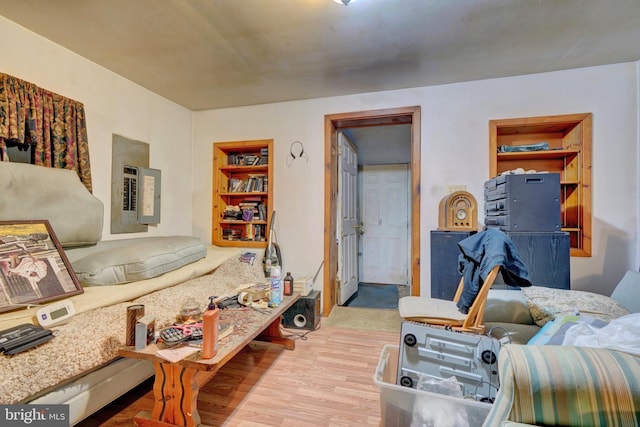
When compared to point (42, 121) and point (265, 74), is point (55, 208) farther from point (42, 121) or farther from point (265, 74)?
point (265, 74)

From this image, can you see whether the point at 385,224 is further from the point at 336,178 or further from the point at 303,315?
the point at 303,315

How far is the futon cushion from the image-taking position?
5.83ft

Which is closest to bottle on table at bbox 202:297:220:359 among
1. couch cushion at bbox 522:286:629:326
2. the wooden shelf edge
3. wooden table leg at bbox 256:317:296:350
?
wooden table leg at bbox 256:317:296:350

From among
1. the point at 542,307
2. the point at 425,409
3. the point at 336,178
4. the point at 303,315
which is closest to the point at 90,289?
the point at 303,315

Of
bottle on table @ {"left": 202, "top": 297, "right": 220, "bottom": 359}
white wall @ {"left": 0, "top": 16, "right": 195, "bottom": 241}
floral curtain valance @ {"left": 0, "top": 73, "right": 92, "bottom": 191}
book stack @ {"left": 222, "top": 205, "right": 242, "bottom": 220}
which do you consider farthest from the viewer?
book stack @ {"left": 222, "top": 205, "right": 242, "bottom": 220}

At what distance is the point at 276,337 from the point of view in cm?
233

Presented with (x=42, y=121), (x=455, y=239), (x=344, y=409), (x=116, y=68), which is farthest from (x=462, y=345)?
(x=116, y=68)

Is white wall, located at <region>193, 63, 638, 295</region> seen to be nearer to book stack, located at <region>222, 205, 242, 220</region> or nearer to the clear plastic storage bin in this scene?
book stack, located at <region>222, 205, 242, 220</region>

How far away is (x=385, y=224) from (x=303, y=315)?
260 centimetres

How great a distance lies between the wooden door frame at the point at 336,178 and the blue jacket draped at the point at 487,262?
94 centimetres

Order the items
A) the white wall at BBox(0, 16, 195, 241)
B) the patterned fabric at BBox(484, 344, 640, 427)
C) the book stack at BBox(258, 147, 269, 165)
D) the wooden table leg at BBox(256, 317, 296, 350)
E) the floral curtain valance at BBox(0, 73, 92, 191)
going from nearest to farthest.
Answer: the patterned fabric at BBox(484, 344, 640, 427), the floral curtain valance at BBox(0, 73, 92, 191), the white wall at BBox(0, 16, 195, 241), the wooden table leg at BBox(256, 317, 296, 350), the book stack at BBox(258, 147, 269, 165)

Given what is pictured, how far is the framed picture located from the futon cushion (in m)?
0.10

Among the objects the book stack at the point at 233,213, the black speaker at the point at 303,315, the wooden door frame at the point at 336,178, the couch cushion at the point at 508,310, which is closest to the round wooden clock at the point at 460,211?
the wooden door frame at the point at 336,178

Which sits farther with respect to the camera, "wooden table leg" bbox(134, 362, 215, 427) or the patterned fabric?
"wooden table leg" bbox(134, 362, 215, 427)
